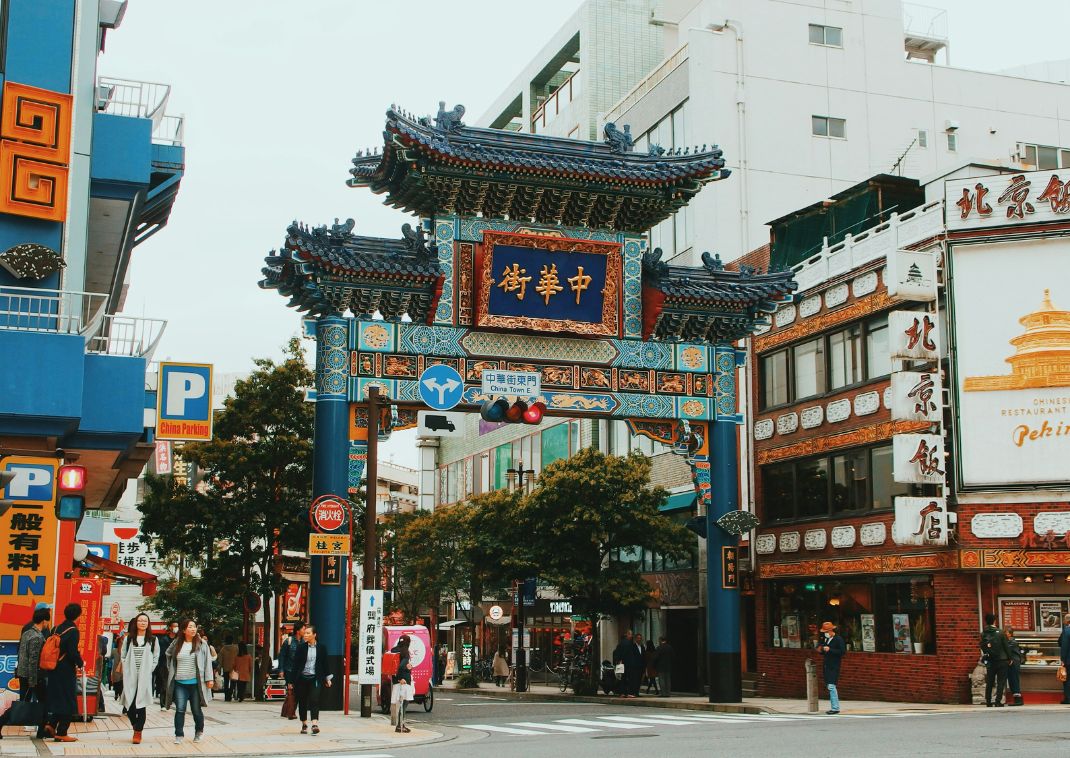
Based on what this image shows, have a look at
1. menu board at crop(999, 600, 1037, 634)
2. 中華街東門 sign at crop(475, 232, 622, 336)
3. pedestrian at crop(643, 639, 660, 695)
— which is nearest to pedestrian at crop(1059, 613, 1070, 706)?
menu board at crop(999, 600, 1037, 634)

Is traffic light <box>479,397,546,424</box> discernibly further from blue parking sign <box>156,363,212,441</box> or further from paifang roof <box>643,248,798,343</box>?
blue parking sign <box>156,363,212,441</box>

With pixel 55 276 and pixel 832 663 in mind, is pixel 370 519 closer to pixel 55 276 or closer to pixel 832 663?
pixel 55 276

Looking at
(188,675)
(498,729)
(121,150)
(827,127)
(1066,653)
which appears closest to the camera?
(188,675)

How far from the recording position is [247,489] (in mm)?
36219

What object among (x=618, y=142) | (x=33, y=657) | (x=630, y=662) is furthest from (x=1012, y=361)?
(x=33, y=657)

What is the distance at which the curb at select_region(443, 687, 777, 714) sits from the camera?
28203 millimetres

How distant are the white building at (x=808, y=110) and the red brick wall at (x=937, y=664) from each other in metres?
17.3

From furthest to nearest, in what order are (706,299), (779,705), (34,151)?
1. (706,299)
2. (779,705)
3. (34,151)

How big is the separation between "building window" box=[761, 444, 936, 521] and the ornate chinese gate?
10.9ft

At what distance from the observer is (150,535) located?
38.0 metres

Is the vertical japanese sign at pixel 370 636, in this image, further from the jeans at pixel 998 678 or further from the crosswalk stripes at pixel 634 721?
the jeans at pixel 998 678

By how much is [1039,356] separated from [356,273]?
15.6 m

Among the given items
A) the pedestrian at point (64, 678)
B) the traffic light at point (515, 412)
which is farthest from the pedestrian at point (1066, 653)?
the pedestrian at point (64, 678)

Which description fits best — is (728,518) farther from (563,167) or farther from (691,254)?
(691,254)
